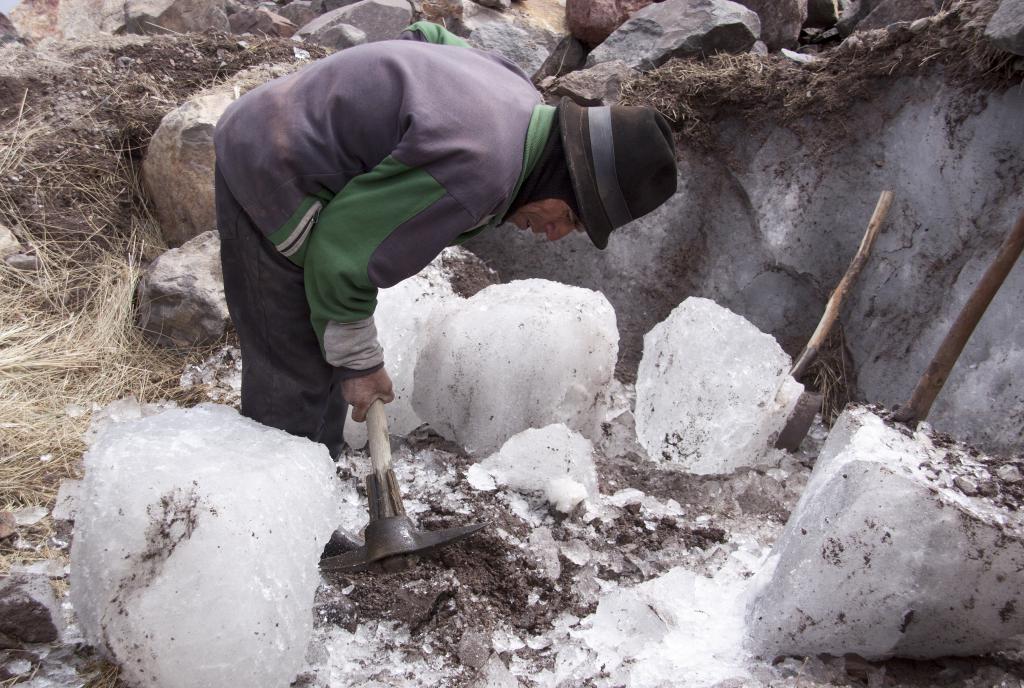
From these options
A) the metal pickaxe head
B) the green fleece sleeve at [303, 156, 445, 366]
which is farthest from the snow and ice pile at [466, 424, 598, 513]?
the green fleece sleeve at [303, 156, 445, 366]

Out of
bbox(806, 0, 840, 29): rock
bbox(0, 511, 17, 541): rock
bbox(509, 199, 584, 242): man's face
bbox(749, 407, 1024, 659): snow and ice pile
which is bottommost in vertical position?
bbox(0, 511, 17, 541): rock

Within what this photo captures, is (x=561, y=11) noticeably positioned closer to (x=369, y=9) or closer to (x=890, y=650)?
(x=369, y=9)

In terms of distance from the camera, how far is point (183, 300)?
11.2 feet

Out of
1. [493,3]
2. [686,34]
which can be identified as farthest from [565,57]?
[686,34]

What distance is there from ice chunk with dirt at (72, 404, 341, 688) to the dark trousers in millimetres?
432

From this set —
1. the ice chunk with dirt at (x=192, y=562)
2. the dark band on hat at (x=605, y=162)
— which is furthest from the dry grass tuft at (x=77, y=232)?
the dark band on hat at (x=605, y=162)

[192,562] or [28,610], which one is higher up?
[192,562]

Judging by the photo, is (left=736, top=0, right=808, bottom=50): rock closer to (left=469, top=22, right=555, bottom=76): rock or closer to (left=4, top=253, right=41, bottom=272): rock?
(left=469, top=22, right=555, bottom=76): rock

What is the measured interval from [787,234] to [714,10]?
153 cm

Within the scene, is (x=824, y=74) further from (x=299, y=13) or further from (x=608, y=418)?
(x=299, y=13)

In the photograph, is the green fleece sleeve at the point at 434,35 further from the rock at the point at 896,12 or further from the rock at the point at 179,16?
the rock at the point at 179,16

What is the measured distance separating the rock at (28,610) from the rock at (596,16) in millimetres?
5054

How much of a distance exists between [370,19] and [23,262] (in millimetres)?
3823

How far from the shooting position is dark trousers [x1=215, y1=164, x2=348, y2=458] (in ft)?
6.96
